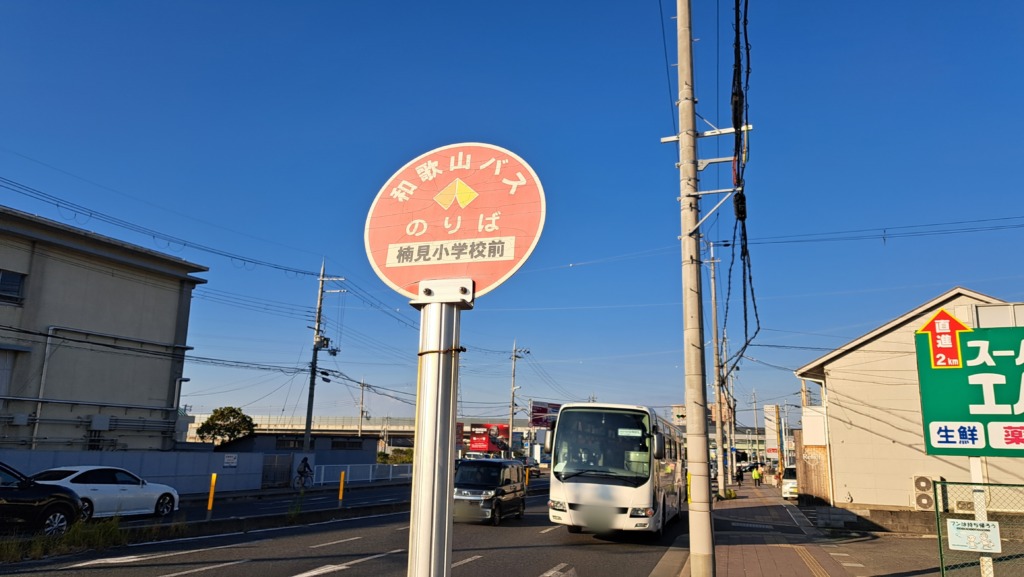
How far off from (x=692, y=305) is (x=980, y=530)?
4701mm

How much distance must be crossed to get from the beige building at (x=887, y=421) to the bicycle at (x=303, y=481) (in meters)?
24.3

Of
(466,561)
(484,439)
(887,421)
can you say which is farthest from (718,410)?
(484,439)

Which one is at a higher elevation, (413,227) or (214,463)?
(413,227)

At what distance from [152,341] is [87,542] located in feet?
80.8

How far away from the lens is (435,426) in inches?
127

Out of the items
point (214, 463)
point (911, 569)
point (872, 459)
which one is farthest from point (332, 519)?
point (872, 459)

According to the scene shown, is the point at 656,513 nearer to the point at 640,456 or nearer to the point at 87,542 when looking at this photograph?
the point at 640,456

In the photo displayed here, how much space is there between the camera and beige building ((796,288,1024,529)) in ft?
64.0

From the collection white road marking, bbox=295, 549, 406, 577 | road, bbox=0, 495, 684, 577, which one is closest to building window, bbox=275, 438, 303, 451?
road, bbox=0, 495, 684, 577

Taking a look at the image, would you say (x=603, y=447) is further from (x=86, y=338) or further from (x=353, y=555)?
(x=86, y=338)

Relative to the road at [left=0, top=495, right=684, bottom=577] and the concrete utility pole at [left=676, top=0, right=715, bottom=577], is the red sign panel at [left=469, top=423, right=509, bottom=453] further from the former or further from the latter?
the concrete utility pole at [left=676, top=0, right=715, bottom=577]

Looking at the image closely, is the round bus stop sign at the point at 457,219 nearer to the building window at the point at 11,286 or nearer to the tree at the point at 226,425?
the building window at the point at 11,286

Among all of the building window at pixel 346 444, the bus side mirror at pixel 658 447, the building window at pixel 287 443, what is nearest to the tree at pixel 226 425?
the building window at pixel 287 443

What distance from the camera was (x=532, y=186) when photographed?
329 centimetres
